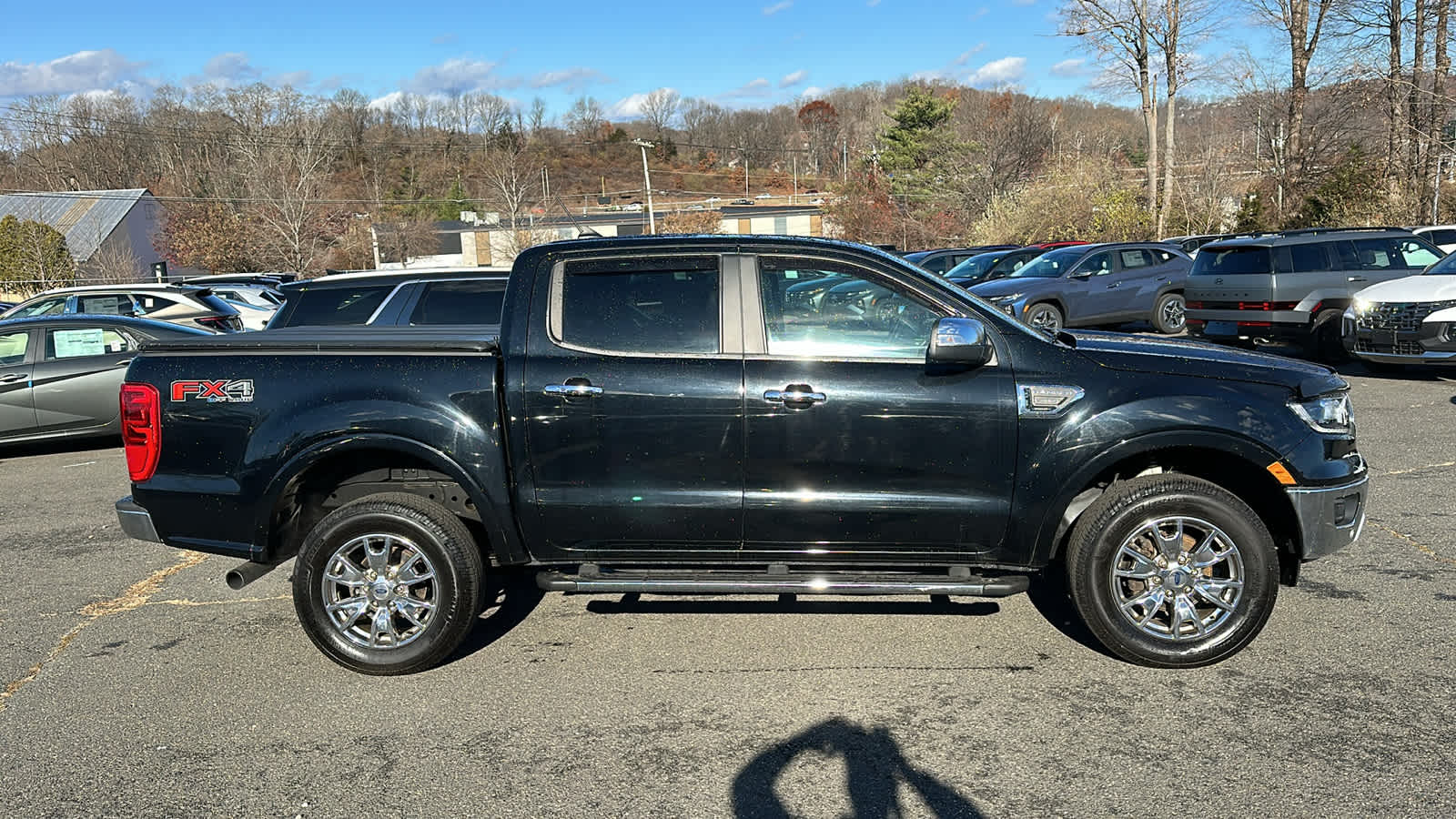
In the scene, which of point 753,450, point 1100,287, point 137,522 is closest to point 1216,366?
point 753,450

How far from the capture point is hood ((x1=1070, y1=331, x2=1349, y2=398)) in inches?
170

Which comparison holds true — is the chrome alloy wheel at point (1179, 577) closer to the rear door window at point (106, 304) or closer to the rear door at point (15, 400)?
the rear door at point (15, 400)

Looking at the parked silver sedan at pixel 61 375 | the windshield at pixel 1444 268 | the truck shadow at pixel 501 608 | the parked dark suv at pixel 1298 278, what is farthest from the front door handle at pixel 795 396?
the parked dark suv at pixel 1298 278

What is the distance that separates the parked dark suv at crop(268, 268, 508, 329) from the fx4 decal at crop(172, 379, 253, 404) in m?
4.02

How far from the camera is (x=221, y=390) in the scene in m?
4.50

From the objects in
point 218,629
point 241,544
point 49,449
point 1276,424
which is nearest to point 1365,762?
point 1276,424

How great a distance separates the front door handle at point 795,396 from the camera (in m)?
4.29

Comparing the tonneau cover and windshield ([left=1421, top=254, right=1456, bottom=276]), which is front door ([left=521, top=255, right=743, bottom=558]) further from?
windshield ([left=1421, top=254, right=1456, bottom=276])

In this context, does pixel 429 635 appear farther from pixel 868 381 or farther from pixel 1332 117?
pixel 1332 117

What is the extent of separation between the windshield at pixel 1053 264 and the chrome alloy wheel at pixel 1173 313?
1712 mm

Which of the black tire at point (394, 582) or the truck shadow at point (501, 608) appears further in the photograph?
the truck shadow at point (501, 608)

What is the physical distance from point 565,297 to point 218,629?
2546 millimetres

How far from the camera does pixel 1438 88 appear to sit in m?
25.6

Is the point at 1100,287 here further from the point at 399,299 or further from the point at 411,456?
the point at 411,456
